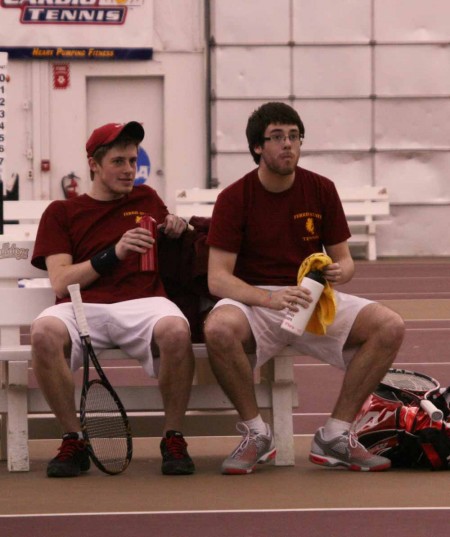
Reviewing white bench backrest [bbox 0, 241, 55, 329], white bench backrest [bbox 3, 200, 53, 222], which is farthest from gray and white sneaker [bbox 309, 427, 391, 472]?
white bench backrest [bbox 3, 200, 53, 222]

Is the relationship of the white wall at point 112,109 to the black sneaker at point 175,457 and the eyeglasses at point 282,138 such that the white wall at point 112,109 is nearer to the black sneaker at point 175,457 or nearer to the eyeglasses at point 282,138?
the eyeglasses at point 282,138

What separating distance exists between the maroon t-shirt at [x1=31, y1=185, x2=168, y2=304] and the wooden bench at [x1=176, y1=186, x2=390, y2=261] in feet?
49.8

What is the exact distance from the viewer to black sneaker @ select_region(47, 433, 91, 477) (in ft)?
19.7

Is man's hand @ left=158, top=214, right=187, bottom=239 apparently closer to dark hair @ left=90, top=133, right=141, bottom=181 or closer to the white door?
dark hair @ left=90, top=133, right=141, bottom=181

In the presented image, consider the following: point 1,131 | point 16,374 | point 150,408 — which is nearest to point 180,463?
point 150,408

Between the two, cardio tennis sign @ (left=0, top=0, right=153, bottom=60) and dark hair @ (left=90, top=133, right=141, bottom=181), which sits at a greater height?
cardio tennis sign @ (left=0, top=0, right=153, bottom=60)

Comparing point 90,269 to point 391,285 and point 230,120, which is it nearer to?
point 391,285

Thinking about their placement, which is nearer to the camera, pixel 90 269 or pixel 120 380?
pixel 90 269

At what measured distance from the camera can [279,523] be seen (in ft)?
16.3

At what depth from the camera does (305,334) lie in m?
6.16

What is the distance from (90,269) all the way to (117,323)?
0.80ft

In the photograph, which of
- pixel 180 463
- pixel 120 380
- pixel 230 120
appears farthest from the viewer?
pixel 230 120

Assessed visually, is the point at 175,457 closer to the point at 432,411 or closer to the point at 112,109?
the point at 432,411

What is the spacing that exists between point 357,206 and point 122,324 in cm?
1658
